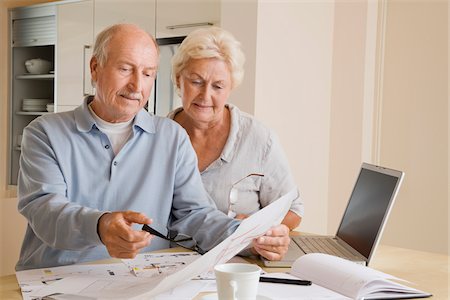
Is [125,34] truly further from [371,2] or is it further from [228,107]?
[371,2]

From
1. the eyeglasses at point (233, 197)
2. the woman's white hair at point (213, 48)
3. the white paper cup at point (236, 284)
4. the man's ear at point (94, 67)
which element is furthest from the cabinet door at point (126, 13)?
the white paper cup at point (236, 284)

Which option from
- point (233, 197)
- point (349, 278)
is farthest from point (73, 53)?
point (349, 278)

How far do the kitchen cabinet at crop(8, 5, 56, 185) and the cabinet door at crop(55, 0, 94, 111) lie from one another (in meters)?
0.30

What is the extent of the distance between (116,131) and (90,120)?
0.27ft

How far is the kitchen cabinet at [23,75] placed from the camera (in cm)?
567

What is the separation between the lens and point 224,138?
2314 mm

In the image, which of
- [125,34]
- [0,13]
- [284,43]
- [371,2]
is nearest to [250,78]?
[284,43]

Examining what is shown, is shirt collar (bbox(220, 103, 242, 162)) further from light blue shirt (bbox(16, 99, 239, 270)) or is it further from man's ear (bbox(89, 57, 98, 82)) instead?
man's ear (bbox(89, 57, 98, 82))

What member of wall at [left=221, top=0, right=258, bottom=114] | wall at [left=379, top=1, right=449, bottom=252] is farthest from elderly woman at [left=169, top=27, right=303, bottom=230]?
wall at [left=379, top=1, right=449, bottom=252]

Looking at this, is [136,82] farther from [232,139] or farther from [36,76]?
[36,76]

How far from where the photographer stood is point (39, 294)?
1.31m

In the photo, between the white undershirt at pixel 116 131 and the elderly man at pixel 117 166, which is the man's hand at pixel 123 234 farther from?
the white undershirt at pixel 116 131

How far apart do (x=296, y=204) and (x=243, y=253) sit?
2.10ft

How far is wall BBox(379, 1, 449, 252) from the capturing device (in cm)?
364
